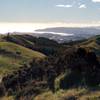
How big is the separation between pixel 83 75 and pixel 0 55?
4272 inches

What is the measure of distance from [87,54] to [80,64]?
3.40 meters

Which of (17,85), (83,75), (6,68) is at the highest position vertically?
(83,75)

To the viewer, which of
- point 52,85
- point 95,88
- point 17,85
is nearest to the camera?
point 95,88

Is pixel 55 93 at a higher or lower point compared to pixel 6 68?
higher

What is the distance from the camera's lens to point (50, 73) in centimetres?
5378

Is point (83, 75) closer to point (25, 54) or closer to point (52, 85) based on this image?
point (52, 85)

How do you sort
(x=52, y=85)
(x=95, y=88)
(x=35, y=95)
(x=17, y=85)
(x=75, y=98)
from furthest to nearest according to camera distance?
(x=17, y=85), (x=52, y=85), (x=35, y=95), (x=95, y=88), (x=75, y=98)

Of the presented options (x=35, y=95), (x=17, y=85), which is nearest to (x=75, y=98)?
(x=35, y=95)

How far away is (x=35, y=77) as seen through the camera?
57.2m

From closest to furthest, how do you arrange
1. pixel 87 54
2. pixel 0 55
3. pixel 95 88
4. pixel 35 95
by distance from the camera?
pixel 95 88 < pixel 35 95 < pixel 87 54 < pixel 0 55

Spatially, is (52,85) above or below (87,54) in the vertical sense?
below

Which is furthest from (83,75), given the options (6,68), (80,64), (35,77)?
(6,68)

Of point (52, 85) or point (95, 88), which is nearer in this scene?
point (95, 88)

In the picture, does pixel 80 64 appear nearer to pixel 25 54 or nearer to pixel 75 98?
pixel 75 98
